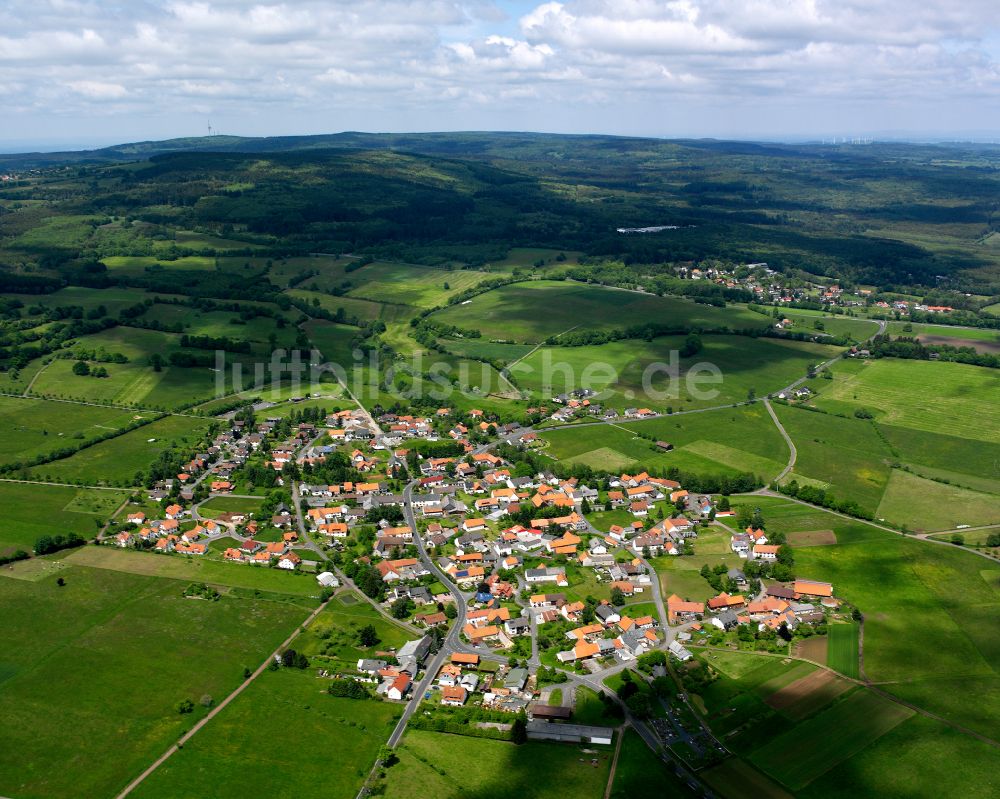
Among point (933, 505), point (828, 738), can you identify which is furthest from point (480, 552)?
point (933, 505)

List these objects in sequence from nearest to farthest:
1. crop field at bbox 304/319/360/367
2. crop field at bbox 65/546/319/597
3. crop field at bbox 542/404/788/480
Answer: crop field at bbox 65/546/319/597 < crop field at bbox 542/404/788/480 < crop field at bbox 304/319/360/367

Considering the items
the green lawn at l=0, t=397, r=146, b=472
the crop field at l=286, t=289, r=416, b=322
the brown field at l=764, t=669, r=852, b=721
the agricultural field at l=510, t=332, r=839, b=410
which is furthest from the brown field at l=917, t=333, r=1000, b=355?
the green lawn at l=0, t=397, r=146, b=472

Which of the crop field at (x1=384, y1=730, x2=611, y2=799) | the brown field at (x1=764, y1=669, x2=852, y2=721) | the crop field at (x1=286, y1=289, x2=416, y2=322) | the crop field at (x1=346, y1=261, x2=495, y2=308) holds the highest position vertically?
the crop field at (x1=346, y1=261, x2=495, y2=308)

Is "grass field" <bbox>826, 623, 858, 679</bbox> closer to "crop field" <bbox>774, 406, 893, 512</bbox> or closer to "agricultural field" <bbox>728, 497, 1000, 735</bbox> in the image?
"agricultural field" <bbox>728, 497, 1000, 735</bbox>

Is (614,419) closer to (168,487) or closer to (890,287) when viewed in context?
(168,487)

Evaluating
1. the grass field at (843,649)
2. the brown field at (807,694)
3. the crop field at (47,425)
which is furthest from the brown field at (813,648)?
the crop field at (47,425)

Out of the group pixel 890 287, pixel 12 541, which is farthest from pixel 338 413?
pixel 890 287

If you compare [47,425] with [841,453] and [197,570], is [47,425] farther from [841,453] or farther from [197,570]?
[841,453]

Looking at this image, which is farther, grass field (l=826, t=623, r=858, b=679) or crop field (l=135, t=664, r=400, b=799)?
grass field (l=826, t=623, r=858, b=679)
